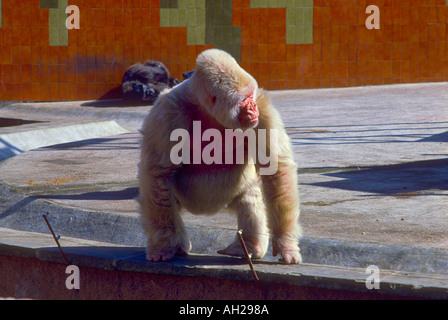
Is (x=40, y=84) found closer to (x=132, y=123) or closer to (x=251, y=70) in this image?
(x=132, y=123)

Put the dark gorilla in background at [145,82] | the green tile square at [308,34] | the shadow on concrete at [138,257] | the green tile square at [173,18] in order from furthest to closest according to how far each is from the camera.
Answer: the green tile square at [308,34] → the green tile square at [173,18] → the dark gorilla in background at [145,82] → the shadow on concrete at [138,257]

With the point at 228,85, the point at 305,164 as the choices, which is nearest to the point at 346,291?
the point at 228,85

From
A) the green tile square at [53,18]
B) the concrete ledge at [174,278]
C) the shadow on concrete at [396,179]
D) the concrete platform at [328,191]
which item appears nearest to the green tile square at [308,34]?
the concrete platform at [328,191]

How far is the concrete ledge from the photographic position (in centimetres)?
335

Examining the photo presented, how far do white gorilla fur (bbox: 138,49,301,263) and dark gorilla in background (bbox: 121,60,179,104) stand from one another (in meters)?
9.96

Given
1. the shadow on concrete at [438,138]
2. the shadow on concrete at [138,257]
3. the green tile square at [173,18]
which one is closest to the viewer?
the shadow on concrete at [138,257]

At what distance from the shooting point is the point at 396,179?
6367mm

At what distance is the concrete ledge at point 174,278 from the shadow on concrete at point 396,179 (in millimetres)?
2358

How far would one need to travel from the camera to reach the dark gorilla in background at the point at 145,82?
536 inches

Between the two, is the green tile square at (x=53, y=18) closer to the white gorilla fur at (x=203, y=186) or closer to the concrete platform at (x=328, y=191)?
the concrete platform at (x=328, y=191)

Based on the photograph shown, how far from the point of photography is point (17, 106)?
1411 cm

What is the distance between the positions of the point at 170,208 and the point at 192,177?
0.20 meters

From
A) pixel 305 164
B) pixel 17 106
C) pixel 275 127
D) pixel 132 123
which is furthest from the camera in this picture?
pixel 17 106

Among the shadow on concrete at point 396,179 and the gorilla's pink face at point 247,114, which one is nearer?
the gorilla's pink face at point 247,114
